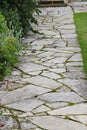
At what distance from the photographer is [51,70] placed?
7945mm

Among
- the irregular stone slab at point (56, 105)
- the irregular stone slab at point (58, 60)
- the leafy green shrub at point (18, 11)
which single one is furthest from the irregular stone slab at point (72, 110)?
the leafy green shrub at point (18, 11)

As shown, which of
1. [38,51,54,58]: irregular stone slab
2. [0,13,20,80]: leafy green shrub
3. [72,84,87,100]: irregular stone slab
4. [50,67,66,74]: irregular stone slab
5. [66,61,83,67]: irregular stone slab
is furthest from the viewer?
[38,51,54,58]: irregular stone slab

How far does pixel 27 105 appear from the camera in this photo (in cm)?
604

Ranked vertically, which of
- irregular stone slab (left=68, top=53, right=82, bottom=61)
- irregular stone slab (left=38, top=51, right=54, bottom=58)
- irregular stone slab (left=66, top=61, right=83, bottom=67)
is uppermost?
irregular stone slab (left=66, top=61, right=83, bottom=67)

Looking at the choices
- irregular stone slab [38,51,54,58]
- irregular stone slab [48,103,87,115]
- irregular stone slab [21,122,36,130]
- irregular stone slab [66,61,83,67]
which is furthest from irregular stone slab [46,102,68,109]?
irregular stone slab [38,51,54,58]

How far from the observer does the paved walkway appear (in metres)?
5.49

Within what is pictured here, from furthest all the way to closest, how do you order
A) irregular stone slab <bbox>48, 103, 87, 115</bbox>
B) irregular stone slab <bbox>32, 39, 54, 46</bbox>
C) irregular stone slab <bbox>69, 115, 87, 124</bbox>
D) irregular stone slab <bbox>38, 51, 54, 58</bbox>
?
1. irregular stone slab <bbox>32, 39, 54, 46</bbox>
2. irregular stone slab <bbox>38, 51, 54, 58</bbox>
3. irregular stone slab <bbox>48, 103, 87, 115</bbox>
4. irregular stone slab <bbox>69, 115, 87, 124</bbox>

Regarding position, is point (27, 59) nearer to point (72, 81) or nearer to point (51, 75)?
point (51, 75)

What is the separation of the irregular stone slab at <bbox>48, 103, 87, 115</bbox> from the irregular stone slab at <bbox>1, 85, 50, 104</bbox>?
2.48 feet

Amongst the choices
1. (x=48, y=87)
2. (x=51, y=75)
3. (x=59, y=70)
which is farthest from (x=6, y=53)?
(x=48, y=87)

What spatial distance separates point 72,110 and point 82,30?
6.30 m

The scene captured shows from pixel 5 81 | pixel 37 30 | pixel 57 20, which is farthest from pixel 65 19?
pixel 5 81

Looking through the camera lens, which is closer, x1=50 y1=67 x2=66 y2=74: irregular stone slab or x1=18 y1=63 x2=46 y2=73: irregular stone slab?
x1=50 y1=67 x2=66 y2=74: irregular stone slab

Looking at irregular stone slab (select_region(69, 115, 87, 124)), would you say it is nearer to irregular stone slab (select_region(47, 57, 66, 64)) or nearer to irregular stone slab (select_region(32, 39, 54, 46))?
irregular stone slab (select_region(47, 57, 66, 64))
